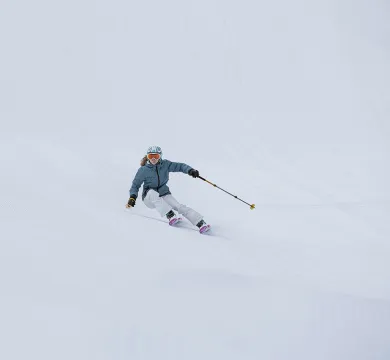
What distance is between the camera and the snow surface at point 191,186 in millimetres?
2916

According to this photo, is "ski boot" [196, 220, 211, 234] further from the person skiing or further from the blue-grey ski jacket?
the blue-grey ski jacket

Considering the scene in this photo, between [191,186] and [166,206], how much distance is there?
192 centimetres

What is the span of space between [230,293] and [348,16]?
1788 cm

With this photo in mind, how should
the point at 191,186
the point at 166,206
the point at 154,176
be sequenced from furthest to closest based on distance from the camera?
the point at 191,186 < the point at 154,176 < the point at 166,206

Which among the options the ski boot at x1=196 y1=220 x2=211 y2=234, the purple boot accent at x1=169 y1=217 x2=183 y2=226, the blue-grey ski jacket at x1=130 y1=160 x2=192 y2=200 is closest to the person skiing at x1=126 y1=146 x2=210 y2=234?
the blue-grey ski jacket at x1=130 y1=160 x2=192 y2=200

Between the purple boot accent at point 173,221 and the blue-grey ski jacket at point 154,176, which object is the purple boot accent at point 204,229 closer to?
the purple boot accent at point 173,221

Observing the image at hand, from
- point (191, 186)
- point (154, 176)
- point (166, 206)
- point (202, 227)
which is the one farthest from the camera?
point (191, 186)

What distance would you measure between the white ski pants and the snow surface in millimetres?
212

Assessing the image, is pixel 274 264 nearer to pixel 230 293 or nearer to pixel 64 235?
pixel 230 293

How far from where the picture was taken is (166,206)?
5.87 metres

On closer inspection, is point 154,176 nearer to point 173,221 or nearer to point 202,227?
point 173,221

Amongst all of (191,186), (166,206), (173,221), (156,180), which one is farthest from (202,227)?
(191,186)

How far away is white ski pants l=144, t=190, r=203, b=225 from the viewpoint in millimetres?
5617

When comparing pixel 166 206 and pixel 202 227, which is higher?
pixel 166 206
